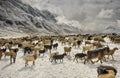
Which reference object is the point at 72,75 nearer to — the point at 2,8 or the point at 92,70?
the point at 92,70

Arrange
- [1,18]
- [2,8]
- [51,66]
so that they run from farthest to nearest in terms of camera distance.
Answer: [2,8] < [1,18] < [51,66]

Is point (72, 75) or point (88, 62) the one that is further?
point (88, 62)

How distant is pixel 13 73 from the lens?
19828mm

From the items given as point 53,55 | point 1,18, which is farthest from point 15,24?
point 53,55

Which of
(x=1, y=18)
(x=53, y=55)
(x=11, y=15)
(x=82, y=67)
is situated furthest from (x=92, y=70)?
(x=11, y=15)

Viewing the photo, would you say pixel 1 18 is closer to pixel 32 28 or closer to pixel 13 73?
pixel 32 28

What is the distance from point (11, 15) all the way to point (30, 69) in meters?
180

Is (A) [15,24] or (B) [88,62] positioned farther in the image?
(A) [15,24]

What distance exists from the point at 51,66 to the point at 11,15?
590 feet

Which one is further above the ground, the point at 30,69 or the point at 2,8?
the point at 2,8

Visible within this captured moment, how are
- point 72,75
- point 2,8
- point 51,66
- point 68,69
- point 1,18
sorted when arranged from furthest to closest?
1. point 2,8
2. point 1,18
3. point 51,66
4. point 68,69
5. point 72,75

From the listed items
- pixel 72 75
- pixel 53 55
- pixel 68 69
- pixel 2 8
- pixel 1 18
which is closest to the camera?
pixel 72 75

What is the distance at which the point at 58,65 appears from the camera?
69.6 ft

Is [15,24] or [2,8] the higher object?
[2,8]
